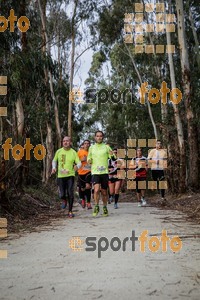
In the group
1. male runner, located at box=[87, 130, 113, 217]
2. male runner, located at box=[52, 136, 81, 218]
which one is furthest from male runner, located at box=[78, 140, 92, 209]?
male runner, located at box=[52, 136, 81, 218]

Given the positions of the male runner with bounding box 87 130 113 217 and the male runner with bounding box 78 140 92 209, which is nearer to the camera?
the male runner with bounding box 87 130 113 217

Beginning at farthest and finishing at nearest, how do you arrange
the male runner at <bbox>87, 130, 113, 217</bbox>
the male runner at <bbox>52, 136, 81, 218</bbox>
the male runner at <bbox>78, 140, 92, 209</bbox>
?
the male runner at <bbox>78, 140, 92, 209</bbox>, the male runner at <bbox>87, 130, 113, 217</bbox>, the male runner at <bbox>52, 136, 81, 218</bbox>

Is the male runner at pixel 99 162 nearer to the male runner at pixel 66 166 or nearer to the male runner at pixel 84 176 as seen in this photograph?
the male runner at pixel 66 166

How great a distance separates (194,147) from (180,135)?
0.58m

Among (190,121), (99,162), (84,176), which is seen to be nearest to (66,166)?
(99,162)

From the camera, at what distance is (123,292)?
2865mm

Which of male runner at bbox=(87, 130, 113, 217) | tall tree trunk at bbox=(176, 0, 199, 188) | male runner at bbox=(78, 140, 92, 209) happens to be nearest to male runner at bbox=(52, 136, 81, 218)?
male runner at bbox=(87, 130, 113, 217)

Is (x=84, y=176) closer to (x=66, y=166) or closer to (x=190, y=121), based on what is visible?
(x=66, y=166)

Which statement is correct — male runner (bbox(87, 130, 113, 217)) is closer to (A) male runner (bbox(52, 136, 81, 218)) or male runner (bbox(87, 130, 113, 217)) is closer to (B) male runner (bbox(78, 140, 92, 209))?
(A) male runner (bbox(52, 136, 81, 218))

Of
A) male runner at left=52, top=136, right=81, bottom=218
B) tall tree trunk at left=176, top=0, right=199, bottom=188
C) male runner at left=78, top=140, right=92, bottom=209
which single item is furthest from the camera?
tall tree trunk at left=176, top=0, right=199, bottom=188

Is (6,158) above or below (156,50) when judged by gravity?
below

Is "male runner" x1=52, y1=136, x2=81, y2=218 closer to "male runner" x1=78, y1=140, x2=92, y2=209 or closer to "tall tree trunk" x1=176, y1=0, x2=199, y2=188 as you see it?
"male runner" x1=78, y1=140, x2=92, y2=209

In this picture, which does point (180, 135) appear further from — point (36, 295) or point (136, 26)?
point (136, 26)

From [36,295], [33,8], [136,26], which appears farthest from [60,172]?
[136,26]
